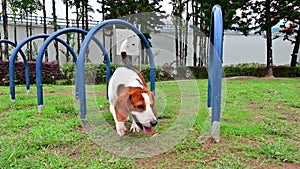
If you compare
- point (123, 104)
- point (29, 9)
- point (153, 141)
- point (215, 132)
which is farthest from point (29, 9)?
point (215, 132)

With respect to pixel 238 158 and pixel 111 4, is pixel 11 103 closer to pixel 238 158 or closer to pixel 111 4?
pixel 238 158

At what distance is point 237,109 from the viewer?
3834 millimetres

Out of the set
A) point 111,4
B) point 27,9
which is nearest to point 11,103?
point 27,9

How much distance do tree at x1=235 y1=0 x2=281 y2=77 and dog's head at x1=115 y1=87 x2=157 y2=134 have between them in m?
11.2

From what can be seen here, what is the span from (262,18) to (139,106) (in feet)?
38.8

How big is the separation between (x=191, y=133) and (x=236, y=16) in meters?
10.9

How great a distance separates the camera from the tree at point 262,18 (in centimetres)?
1152

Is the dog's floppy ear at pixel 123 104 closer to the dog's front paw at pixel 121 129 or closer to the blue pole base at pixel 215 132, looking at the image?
the dog's front paw at pixel 121 129

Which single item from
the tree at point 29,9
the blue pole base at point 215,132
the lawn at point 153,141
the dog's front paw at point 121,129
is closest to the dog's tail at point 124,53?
the lawn at point 153,141

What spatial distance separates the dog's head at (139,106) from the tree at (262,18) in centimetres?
1117

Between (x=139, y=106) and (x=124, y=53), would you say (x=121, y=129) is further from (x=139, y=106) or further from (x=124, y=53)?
(x=124, y=53)

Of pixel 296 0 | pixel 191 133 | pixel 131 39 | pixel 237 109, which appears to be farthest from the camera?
pixel 296 0

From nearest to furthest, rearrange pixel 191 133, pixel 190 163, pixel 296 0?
pixel 190 163, pixel 191 133, pixel 296 0

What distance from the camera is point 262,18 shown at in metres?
11.9
